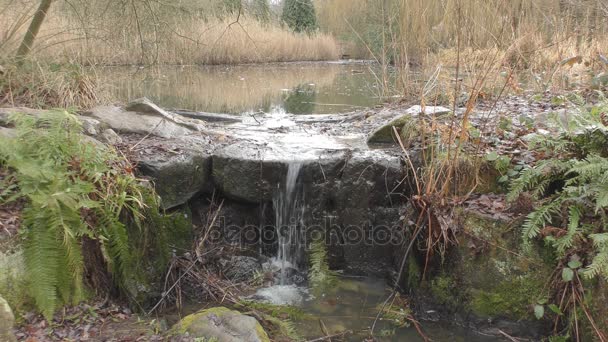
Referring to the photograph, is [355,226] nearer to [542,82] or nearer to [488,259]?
[488,259]

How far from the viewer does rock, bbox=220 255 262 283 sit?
420 cm

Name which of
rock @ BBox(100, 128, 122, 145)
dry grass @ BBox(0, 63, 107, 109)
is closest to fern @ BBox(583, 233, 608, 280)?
rock @ BBox(100, 128, 122, 145)

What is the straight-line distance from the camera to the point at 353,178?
4387mm

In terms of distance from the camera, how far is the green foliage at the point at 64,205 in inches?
108

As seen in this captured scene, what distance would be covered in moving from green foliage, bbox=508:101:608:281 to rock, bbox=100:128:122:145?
3.23m

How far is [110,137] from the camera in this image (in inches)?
169

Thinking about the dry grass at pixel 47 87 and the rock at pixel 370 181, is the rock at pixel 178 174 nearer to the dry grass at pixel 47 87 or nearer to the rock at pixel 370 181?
the rock at pixel 370 181

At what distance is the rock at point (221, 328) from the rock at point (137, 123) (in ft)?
8.18

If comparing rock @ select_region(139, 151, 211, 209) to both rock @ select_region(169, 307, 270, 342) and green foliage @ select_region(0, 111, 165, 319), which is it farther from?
rock @ select_region(169, 307, 270, 342)

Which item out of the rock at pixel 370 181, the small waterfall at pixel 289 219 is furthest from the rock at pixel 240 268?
the rock at pixel 370 181

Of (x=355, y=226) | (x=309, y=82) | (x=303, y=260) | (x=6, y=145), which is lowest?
(x=303, y=260)

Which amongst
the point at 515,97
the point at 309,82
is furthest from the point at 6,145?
the point at 309,82

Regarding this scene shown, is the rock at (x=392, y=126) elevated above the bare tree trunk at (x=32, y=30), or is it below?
below

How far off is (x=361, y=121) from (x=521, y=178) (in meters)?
3.54
